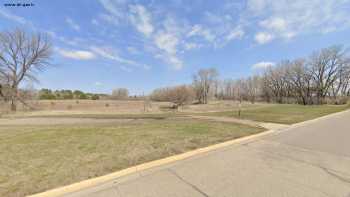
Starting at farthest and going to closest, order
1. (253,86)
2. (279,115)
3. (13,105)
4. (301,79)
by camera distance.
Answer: (253,86)
(301,79)
(13,105)
(279,115)

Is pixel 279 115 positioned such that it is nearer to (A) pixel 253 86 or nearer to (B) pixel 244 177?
(B) pixel 244 177

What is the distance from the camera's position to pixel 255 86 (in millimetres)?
81750

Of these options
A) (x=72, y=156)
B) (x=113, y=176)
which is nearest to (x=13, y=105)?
(x=72, y=156)

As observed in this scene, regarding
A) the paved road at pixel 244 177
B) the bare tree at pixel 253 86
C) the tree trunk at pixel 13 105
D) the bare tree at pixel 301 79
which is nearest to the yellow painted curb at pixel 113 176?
the paved road at pixel 244 177

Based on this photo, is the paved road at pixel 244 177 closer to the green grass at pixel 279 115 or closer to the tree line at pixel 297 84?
the green grass at pixel 279 115

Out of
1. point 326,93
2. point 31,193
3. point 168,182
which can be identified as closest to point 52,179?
point 31,193

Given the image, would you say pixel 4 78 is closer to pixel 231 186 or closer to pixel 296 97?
pixel 231 186

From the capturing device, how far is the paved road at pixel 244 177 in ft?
9.31

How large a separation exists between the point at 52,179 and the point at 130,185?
4.70ft

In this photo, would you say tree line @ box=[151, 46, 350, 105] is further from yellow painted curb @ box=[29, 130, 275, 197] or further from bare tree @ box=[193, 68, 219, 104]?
yellow painted curb @ box=[29, 130, 275, 197]

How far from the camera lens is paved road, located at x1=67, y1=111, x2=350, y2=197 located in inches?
112

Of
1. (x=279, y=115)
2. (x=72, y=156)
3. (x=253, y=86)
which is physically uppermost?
(x=253, y=86)

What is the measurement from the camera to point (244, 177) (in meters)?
3.39

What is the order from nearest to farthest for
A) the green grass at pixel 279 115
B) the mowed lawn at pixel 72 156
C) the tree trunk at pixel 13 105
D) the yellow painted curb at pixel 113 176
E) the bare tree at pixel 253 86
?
the yellow painted curb at pixel 113 176 → the mowed lawn at pixel 72 156 → the green grass at pixel 279 115 → the tree trunk at pixel 13 105 → the bare tree at pixel 253 86
